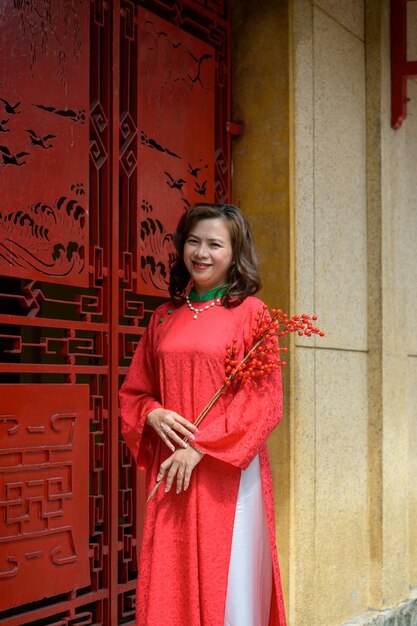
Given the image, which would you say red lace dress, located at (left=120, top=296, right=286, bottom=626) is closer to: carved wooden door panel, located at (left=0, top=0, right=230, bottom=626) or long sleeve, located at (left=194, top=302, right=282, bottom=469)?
long sleeve, located at (left=194, top=302, right=282, bottom=469)

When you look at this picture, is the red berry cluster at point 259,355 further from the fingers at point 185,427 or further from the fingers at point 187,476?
the fingers at point 187,476

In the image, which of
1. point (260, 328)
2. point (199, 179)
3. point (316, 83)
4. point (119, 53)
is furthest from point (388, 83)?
point (260, 328)

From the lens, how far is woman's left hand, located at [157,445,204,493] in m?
3.29

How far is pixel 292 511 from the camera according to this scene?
16.4 ft

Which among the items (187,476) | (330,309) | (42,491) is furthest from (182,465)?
(330,309)

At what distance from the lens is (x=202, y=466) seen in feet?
11.1

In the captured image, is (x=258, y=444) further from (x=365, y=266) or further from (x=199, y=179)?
(x=365, y=266)

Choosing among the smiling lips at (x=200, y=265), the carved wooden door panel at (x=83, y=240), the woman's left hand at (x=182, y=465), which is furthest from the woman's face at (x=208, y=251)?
the carved wooden door panel at (x=83, y=240)

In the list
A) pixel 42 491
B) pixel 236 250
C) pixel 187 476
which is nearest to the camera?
pixel 187 476

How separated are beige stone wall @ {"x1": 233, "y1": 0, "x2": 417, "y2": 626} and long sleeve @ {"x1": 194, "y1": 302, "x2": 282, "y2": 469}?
1.58 metres

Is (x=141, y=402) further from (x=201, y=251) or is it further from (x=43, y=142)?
(x=43, y=142)

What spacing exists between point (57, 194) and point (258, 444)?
1386mm

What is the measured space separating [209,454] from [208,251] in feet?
2.30

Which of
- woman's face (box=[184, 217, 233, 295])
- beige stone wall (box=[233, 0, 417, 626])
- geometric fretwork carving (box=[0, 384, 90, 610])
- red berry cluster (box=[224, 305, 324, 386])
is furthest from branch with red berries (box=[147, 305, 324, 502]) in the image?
beige stone wall (box=[233, 0, 417, 626])
